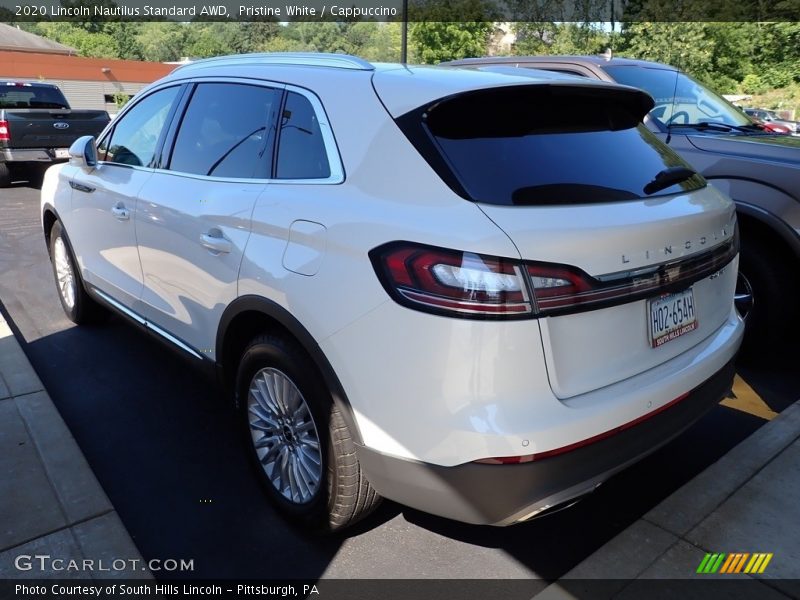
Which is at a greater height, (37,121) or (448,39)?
(448,39)

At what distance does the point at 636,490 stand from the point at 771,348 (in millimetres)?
1851

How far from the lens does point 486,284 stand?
1.92 metres

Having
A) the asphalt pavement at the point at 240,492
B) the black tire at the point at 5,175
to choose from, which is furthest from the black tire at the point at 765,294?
the black tire at the point at 5,175

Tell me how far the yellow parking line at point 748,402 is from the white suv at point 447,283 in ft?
3.81

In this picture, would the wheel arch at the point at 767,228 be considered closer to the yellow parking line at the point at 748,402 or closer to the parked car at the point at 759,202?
the parked car at the point at 759,202

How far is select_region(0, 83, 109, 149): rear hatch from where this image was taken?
11.1m

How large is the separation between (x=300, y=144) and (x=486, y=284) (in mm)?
1133

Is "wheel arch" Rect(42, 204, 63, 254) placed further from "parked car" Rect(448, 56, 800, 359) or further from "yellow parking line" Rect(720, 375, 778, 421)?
"yellow parking line" Rect(720, 375, 778, 421)

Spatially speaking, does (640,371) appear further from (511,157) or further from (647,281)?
(511,157)

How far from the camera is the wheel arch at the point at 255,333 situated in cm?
225

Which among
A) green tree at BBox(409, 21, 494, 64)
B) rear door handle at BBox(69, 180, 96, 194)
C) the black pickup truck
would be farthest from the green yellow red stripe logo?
green tree at BBox(409, 21, 494, 64)

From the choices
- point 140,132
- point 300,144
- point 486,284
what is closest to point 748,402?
point 486,284

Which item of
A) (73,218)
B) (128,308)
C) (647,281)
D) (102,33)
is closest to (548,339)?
(647,281)

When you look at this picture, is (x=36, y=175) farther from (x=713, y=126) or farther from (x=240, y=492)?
(x=713, y=126)
